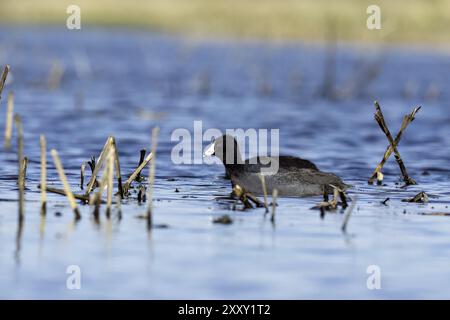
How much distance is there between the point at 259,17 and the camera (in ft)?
175

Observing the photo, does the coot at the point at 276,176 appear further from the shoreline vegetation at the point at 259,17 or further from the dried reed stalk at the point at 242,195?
the shoreline vegetation at the point at 259,17

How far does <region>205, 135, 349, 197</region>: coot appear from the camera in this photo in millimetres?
13484

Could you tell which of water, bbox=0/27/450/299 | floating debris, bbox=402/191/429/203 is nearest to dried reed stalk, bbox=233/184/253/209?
water, bbox=0/27/450/299

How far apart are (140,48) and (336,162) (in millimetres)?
32293

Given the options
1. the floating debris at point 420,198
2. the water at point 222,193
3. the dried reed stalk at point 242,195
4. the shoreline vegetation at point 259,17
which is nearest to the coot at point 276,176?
the water at point 222,193

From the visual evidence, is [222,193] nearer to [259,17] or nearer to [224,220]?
[224,220]

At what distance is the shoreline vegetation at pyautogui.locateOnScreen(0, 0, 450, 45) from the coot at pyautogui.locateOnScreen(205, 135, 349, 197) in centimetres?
2464

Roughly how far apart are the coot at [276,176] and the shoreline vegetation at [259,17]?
80.9 feet

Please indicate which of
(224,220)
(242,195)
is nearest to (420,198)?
(242,195)

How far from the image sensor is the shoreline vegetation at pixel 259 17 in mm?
46312

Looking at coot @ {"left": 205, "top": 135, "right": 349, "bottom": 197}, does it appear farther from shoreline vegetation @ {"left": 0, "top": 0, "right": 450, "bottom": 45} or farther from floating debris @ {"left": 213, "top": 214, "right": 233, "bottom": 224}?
shoreline vegetation @ {"left": 0, "top": 0, "right": 450, "bottom": 45}

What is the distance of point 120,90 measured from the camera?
1268 inches
